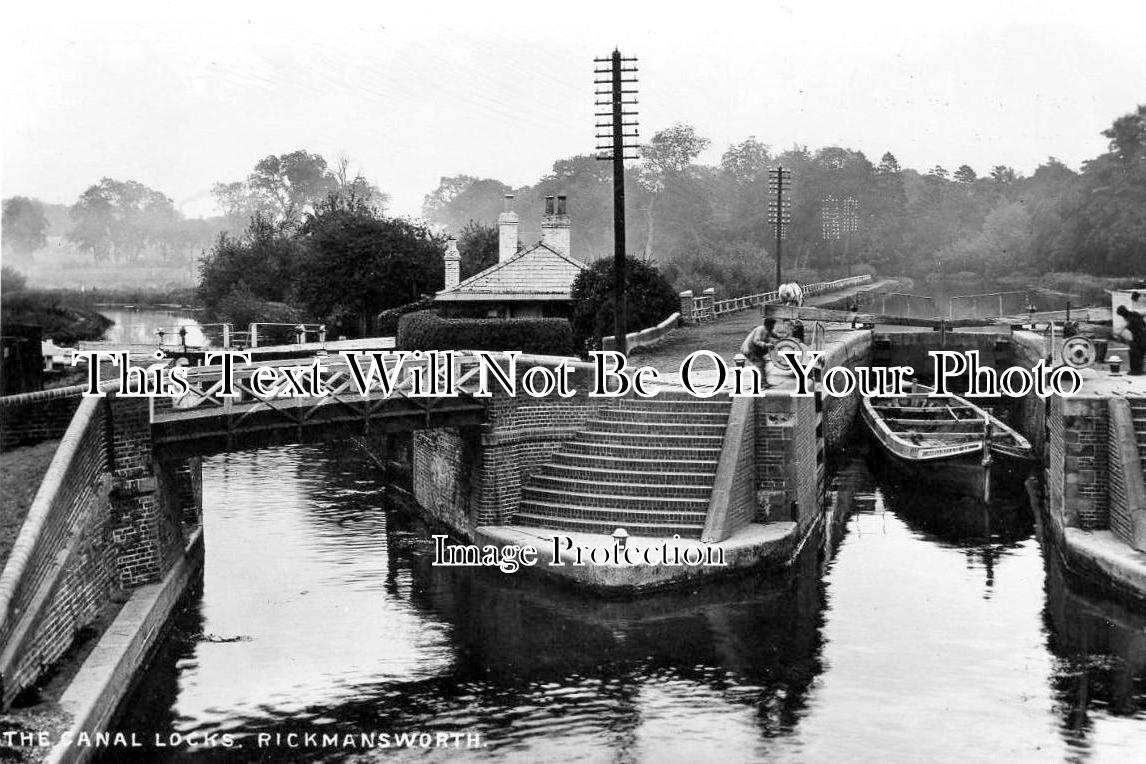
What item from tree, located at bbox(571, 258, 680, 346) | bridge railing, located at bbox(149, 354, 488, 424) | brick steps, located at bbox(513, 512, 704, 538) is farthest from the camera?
tree, located at bbox(571, 258, 680, 346)

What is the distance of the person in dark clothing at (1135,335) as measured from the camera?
92.4ft

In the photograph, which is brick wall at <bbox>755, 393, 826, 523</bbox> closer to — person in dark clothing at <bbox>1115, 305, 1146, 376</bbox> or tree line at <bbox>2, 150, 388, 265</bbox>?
person in dark clothing at <bbox>1115, 305, 1146, 376</bbox>

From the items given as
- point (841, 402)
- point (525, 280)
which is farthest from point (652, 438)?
point (525, 280)

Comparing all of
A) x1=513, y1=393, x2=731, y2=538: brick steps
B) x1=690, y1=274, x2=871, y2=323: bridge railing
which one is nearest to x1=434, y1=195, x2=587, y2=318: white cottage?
x1=690, y1=274, x2=871, y2=323: bridge railing

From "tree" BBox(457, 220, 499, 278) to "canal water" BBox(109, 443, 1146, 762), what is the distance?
29733 mm

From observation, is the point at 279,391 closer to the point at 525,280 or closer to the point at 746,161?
the point at 525,280

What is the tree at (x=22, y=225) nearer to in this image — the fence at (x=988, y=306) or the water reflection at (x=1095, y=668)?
the water reflection at (x=1095, y=668)

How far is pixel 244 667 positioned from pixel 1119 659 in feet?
39.9

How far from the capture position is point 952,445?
31594mm

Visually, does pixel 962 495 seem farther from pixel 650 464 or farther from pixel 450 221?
pixel 450 221

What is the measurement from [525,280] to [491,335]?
10.2m

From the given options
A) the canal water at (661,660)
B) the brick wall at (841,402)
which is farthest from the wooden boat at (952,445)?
the canal water at (661,660)

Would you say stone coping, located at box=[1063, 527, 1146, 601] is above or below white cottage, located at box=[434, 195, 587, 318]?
below

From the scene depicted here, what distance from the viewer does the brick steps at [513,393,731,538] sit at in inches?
931
